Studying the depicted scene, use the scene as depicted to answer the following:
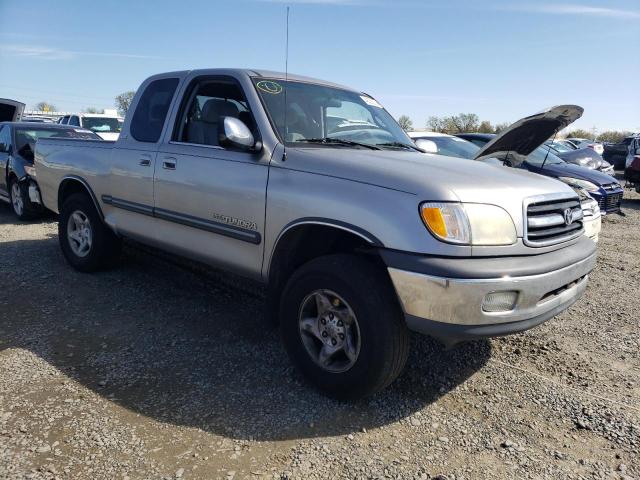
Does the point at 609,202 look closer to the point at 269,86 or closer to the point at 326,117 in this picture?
the point at 326,117

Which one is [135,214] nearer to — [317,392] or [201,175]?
[201,175]

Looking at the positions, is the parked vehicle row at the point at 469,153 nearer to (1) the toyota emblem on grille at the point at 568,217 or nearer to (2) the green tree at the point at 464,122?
(1) the toyota emblem on grille at the point at 568,217

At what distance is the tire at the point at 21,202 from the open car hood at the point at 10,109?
15.3 ft

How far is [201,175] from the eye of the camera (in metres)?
3.79

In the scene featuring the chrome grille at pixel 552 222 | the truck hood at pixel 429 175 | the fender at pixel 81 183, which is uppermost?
the truck hood at pixel 429 175

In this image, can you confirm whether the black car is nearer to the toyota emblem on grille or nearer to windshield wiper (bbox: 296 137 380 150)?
windshield wiper (bbox: 296 137 380 150)

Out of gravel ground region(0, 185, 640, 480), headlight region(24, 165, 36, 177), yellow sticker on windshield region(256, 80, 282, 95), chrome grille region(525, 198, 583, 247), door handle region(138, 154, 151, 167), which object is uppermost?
yellow sticker on windshield region(256, 80, 282, 95)

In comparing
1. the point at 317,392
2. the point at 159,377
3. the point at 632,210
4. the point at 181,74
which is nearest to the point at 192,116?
the point at 181,74

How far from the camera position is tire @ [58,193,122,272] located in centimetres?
522

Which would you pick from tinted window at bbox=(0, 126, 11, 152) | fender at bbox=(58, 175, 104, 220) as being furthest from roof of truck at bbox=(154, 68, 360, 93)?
tinted window at bbox=(0, 126, 11, 152)

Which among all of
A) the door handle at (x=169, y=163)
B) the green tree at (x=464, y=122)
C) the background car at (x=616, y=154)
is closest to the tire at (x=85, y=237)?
the door handle at (x=169, y=163)

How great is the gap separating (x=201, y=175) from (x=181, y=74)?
1160mm

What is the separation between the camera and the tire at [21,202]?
27.5 ft

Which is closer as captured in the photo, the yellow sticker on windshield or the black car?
the yellow sticker on windshield
